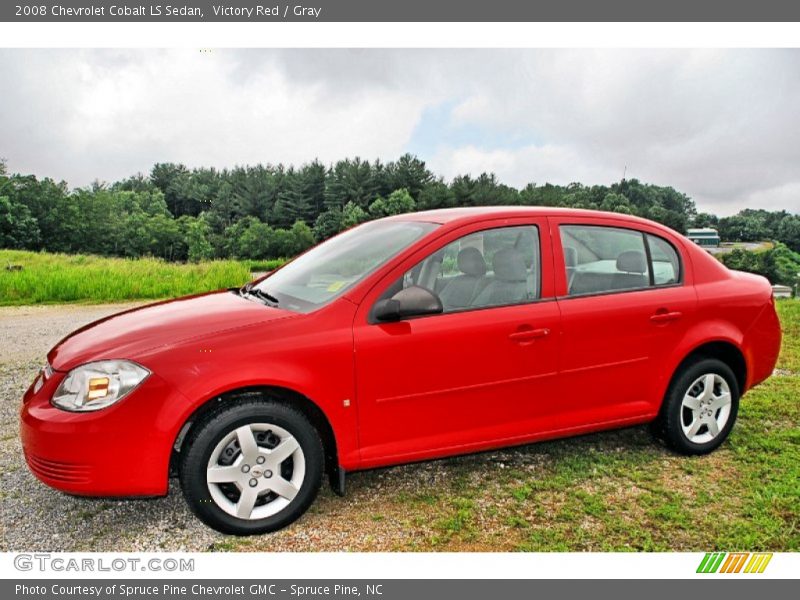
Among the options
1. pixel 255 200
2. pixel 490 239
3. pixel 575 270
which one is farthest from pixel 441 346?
pixel 255 200

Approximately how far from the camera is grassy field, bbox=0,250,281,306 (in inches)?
597

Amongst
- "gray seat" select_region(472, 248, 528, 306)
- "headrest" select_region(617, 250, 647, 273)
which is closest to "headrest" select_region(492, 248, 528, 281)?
"gray seat" select_region(472, 248, 528, 306)

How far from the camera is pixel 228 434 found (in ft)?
10.4

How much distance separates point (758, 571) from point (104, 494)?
126 inches

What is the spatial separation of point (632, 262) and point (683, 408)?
1.05m

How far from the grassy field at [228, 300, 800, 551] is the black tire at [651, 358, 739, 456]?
9 cm

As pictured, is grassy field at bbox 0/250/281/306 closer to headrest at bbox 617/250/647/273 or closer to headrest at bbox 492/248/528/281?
headrest at bbox 492/248/528/281

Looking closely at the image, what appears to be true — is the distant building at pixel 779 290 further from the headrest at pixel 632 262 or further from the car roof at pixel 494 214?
the car roof at pixel 494 214

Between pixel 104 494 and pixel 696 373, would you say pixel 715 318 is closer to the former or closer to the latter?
pixel 696 373

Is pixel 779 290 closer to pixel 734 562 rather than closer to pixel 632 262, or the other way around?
pixel 632 262

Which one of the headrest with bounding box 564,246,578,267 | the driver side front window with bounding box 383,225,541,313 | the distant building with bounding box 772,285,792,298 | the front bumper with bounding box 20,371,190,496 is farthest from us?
the distant building with bounding box 772,285,792,298

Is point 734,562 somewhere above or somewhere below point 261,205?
below

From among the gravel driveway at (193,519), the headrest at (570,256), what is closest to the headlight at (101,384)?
the gravel driveway at (193,519)

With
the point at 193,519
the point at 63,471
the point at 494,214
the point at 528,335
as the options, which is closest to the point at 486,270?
the point at 494,214
